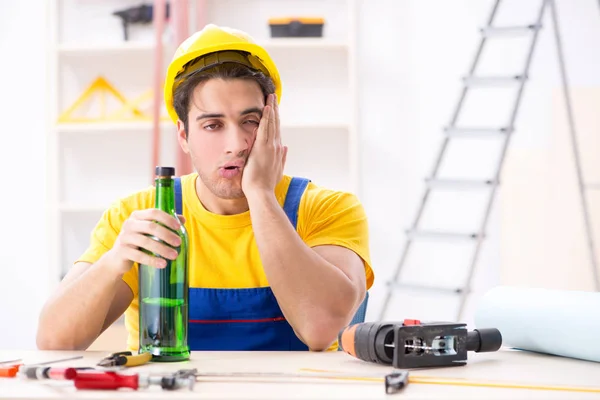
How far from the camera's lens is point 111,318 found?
180cm

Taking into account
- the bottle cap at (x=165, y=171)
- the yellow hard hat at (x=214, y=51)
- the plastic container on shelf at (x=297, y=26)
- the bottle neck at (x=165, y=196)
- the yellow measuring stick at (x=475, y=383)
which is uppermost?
the plastic container on shelf at (x=297, y=26)

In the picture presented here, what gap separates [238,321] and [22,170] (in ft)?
9.93

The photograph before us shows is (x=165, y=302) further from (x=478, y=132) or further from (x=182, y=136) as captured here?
(x=478, y=132)

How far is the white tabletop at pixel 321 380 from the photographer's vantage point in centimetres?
105

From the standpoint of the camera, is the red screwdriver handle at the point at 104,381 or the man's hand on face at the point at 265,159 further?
the man's hand on face at the point at 265,159

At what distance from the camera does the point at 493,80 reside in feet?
12.6

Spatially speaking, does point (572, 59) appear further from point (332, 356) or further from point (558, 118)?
point (332, 356)

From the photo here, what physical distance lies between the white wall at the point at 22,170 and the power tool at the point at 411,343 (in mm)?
3444

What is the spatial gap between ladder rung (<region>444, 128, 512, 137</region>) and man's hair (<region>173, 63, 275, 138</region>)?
206 centimetres

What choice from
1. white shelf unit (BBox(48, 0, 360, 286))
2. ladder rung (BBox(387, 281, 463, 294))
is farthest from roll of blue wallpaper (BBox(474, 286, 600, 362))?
white shelf unit (BBox(48, 0, 360, 286))

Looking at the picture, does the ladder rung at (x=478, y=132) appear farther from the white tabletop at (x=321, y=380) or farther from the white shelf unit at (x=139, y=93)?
the white tabletop at (x=321, y=380)

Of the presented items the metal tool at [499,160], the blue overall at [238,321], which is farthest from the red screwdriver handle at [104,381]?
the metal tool at [499,160]

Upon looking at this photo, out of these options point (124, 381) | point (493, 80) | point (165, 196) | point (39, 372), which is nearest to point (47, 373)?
point (39, 372)

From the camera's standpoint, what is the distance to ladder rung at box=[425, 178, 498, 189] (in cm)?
379
